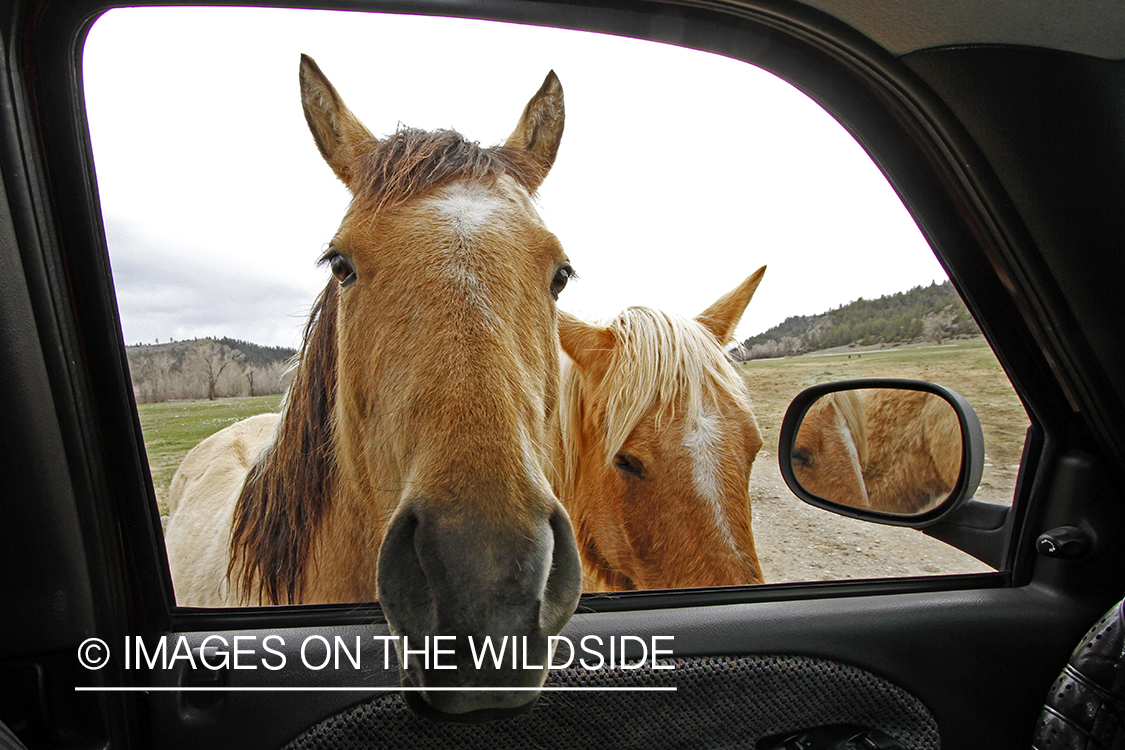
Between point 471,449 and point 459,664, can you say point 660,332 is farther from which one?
point 459,664

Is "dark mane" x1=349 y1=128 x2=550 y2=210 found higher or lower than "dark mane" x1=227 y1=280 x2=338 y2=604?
higher

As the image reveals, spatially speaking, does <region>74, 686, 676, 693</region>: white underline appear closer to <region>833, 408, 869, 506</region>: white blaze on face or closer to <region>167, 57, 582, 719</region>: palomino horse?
<region>167, 57, 582, 719</region>: palomino horse

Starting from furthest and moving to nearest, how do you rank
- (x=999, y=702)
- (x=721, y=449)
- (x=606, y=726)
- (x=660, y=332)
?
(x=660, y=332) → (x=721, y=449) → (x=999, y=702) → (x=606, y=726)

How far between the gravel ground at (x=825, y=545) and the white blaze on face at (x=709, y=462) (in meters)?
0.15

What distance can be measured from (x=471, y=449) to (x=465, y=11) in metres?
0.99

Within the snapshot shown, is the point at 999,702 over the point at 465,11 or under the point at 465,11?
under

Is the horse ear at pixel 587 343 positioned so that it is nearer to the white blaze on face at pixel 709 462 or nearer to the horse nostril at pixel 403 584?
the white blaze on face at pixel 709 462

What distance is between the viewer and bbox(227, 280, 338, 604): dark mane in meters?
1.41

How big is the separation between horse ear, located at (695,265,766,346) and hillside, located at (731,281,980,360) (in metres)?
0.11

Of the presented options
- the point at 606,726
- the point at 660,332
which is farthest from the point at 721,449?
A: the point at 606,726

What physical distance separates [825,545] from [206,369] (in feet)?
5.80

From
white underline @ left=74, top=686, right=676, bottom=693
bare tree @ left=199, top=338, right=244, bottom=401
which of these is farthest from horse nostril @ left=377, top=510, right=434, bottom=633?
bare tree @ left=199, top=338, right=244, bottom=401

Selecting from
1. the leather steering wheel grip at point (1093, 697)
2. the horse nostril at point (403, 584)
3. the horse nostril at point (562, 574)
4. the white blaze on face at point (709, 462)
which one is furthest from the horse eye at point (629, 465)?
the leather steering wheel grip at point (1093, 697)

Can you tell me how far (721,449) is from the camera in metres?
1.59
